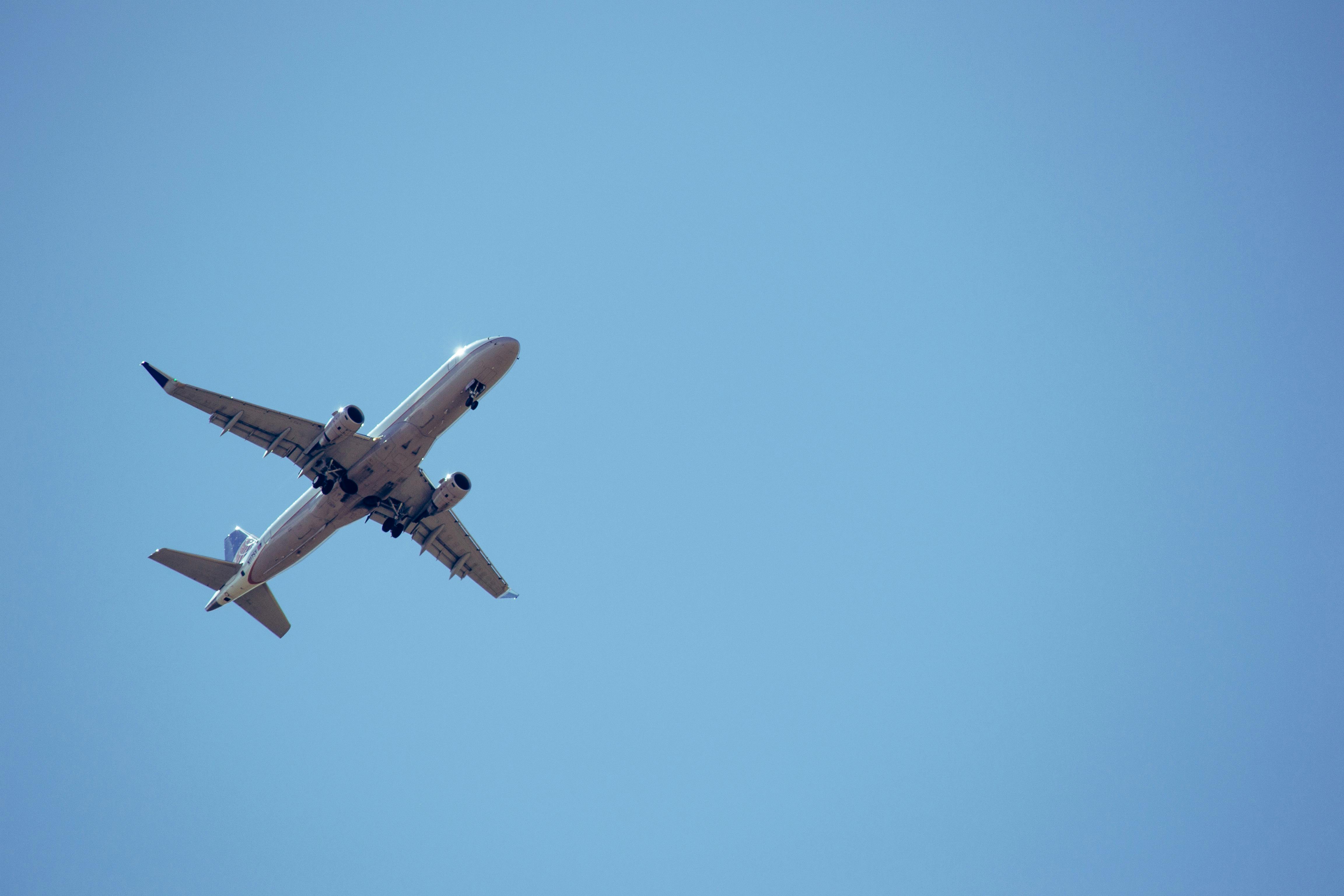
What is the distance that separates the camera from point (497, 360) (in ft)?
151

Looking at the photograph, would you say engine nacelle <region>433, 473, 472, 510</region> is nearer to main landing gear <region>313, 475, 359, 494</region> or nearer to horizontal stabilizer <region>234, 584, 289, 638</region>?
main landing gear <region>313, 475, 359, 494</region>

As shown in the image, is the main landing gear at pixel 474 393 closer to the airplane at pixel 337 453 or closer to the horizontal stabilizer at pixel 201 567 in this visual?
the airplane at pixel 337 453

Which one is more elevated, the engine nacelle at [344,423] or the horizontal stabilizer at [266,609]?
the engine nacelle at [344,423]

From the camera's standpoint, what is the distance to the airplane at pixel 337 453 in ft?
151

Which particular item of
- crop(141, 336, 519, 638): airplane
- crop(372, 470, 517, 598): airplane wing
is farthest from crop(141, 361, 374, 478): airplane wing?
crop(372, 470, 517, 598): airplane wing

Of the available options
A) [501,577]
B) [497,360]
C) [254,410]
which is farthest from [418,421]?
[501,577]

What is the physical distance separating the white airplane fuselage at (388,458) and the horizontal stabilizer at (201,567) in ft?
4.14

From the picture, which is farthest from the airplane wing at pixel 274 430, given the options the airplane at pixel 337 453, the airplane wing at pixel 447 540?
the airplane wing at pixel 447 540

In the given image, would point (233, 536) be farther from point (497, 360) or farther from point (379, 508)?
point (497, 360)

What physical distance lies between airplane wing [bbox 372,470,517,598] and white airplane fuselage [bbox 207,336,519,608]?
2.04 m

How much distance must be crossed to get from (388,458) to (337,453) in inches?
91.7

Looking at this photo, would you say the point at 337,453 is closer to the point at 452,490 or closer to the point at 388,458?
the point at 388,458

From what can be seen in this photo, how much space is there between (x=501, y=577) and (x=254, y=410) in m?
17.1

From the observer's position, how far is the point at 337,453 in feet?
154
